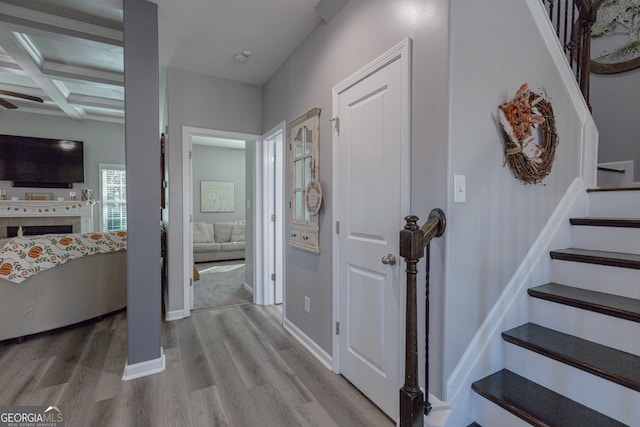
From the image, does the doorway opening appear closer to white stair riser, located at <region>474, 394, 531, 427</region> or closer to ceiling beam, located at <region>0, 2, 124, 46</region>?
ceiling beam, located at <region>0, 2, 124, 46</region>

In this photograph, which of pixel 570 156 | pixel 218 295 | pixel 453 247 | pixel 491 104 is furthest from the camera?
pixel 218 295

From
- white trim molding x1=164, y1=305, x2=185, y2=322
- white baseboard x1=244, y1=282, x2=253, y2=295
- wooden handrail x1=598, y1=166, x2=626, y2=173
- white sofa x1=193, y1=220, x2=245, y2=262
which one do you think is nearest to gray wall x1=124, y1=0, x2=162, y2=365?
white trim molding x1=164, y1=305, x2=185, y2=322

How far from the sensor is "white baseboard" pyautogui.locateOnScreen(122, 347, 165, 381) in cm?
217

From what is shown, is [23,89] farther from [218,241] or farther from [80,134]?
[218,241]

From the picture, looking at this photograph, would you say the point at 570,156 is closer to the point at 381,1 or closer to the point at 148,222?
the point at 381,1

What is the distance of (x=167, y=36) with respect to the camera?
271 centimetres

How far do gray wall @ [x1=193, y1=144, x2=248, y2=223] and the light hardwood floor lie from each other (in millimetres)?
4938

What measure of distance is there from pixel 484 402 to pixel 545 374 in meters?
0.31

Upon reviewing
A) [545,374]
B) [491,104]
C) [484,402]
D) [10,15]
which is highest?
[10,15]

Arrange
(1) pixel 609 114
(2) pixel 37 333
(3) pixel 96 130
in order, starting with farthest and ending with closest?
(3) pixel 96 130, (1) pixel 609 114, (2) pixel 37 333

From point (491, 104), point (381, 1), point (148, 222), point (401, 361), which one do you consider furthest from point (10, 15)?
point (401, 361)

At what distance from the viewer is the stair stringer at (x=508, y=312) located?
4.79 feet

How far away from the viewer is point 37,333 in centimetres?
281

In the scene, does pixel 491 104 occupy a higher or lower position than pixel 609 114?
lower
